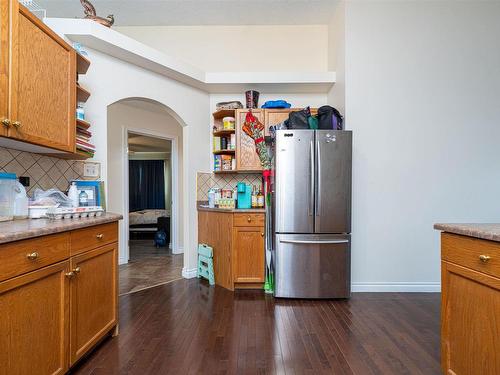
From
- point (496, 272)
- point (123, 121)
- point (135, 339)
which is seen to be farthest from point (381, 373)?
point (123, 121)

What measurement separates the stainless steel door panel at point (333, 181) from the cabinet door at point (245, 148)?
36.9 inches

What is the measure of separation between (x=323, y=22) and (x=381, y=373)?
3826 millimetres

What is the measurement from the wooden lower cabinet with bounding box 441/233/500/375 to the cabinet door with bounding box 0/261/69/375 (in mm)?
2012

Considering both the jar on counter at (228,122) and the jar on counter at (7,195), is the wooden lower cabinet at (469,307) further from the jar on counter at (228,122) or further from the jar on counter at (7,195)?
the jar on counter at (228,122)

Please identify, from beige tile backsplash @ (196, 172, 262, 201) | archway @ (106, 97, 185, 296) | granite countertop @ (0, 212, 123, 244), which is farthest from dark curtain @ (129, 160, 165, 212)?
granite countertop @ (0, 212, 123, 244)

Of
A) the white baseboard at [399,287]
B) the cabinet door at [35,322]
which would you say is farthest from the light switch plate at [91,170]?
the white baseboard at [399,287]

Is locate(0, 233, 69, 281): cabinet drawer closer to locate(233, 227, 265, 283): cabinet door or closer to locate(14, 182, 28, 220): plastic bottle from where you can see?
locate(14, 182, 28, 220): plastic bottle

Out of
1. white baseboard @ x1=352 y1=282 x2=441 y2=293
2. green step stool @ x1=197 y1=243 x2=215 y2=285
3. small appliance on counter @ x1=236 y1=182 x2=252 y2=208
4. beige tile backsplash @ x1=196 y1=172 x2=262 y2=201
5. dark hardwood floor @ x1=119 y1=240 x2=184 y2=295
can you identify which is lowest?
dark hardwood floor @ x1=119 y1=240 x2=184 y2=295

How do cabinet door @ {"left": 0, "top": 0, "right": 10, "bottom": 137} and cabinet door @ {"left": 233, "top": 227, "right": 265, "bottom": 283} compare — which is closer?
cabinet door @ {"left": 0, "top": 0, "right": 10, "bottom": 137}

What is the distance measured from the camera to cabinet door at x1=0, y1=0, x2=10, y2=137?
134 centimetres

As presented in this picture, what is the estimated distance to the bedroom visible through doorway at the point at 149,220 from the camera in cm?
352

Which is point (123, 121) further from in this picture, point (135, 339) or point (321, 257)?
point (321, 257)

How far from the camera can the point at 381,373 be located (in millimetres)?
1616

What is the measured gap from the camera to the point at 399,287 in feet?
9.59
